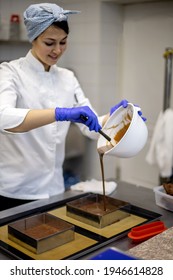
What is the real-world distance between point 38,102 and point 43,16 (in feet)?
1.04

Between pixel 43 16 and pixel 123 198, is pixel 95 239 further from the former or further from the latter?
pixel 43 16

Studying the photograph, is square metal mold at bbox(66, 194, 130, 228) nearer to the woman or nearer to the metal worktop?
the metal worktop

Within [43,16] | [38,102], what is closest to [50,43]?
[43,16]

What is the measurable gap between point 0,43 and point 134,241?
93 cm

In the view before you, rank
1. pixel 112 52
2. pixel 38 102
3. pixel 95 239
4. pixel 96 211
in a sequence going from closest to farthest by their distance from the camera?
pixel 95 239 < pixel 96 211 < pixel 38 102 < pixel 112 52

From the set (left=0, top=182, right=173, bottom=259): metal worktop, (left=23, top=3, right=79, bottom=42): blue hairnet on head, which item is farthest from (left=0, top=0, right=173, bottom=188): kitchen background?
(left=0, top=182, right=173, bottom=259): metal worktop

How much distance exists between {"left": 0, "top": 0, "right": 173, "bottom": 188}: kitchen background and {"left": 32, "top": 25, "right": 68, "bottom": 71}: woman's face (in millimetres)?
158

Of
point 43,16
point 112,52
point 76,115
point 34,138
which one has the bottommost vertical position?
point 34,138

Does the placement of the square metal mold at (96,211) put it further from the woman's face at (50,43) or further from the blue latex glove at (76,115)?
the woman's face at (50,43)

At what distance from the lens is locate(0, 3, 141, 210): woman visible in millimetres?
1216

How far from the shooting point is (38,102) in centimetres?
136

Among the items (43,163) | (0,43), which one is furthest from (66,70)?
(43,163)

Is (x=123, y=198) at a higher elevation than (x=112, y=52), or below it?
below
